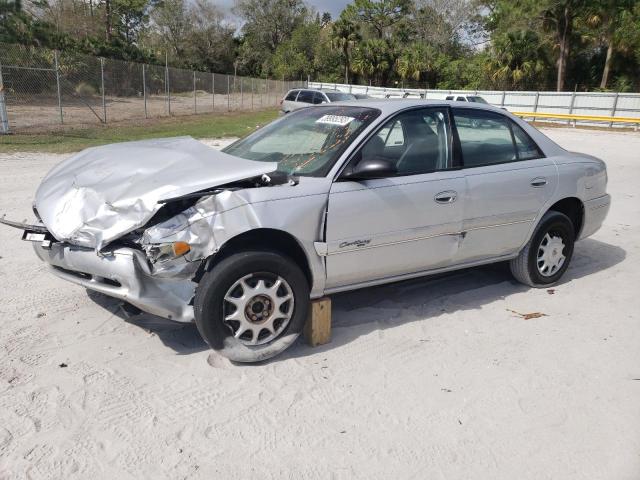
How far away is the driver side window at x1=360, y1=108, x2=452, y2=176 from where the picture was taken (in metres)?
4.15

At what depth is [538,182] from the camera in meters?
4.82

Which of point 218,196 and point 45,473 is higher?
point 218,196

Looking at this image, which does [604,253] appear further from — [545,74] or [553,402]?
[545,74]

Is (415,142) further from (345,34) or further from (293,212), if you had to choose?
(345,34)

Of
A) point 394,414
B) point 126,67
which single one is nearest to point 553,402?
point 394,414

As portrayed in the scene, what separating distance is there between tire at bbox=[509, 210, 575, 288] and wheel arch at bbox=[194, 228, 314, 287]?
7.55 ft

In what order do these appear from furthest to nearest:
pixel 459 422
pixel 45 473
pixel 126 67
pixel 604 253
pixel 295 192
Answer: pixel 126 67 < pixel 604 253 < pixel 295 192 < pixel 459 422 < pixel 45 473

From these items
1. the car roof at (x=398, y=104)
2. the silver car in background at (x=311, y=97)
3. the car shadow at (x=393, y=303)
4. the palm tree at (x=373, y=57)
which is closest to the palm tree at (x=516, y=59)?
the palm tree at (x=373, y=57)

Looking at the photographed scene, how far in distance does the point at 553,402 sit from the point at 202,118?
23.5 meters

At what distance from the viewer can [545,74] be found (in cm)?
3962

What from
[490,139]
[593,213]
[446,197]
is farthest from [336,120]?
[593,213]

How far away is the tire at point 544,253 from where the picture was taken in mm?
5000

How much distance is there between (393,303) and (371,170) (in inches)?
57.8

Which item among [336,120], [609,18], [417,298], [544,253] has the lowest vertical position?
[417,298]
